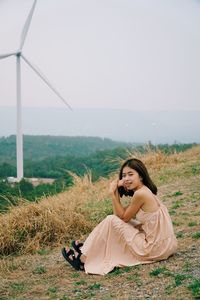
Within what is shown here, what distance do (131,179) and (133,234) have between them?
0.70 metres

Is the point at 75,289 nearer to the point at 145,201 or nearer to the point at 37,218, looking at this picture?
the point at 145,201

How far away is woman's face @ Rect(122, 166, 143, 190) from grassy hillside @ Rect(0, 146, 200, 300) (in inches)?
39.1

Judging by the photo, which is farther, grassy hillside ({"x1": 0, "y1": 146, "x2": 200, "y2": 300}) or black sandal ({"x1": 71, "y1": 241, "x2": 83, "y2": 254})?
black sandal ({"x1": 71, "y1": 241, "x2": 83, "y2": 254})

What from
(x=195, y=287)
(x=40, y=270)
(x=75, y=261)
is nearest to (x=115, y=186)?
(x=75, y=261)

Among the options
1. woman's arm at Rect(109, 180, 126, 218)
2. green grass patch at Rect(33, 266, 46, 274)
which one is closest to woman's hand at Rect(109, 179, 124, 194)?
woman's arm at Rect(109, 180, 126, 218)

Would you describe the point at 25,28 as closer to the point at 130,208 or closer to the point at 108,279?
the point at 130,208

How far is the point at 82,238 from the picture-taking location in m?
9.79

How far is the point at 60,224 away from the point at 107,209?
1.75m

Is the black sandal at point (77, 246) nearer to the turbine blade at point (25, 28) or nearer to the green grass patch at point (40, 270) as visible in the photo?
the green grass patch at point (40, 270)

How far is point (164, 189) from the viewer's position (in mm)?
13172

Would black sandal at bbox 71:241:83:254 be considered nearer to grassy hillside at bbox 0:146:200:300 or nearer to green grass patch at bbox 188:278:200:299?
grassy hillside at bbox 0:146:200:300

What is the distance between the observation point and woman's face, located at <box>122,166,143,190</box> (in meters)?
7.17

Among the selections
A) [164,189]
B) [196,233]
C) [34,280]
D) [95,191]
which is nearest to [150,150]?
[95,191]

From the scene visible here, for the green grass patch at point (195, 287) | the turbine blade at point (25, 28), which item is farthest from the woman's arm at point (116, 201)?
the turbine blade at point (25, 28)
